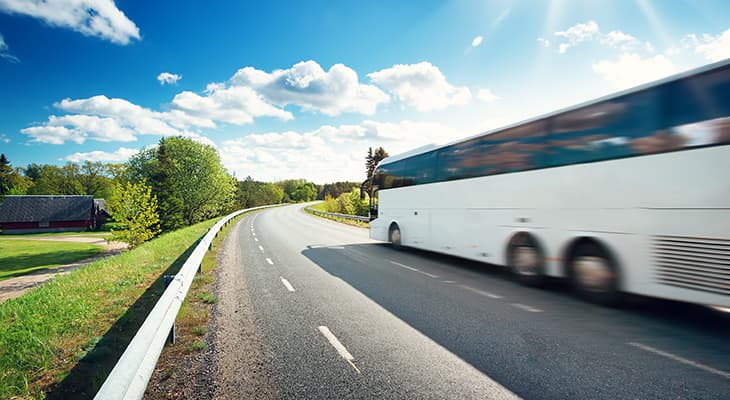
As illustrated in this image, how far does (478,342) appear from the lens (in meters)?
4.36

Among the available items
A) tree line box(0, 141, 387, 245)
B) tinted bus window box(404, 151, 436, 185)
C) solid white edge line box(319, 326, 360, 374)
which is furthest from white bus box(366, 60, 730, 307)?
tree line box(0, 141, 387, 245)

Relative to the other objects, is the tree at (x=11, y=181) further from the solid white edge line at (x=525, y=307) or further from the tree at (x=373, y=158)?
the solid white edge line at (x=525, y=307)

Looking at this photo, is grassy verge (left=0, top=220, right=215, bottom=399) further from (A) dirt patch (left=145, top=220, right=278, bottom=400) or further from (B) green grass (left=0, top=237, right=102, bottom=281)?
(B) green grass (left=0, top=237, right=102, bottom=281)

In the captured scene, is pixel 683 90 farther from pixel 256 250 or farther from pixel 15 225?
pixel 15 225

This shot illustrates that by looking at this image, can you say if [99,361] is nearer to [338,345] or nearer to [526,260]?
[338,345]

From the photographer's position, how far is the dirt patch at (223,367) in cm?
325

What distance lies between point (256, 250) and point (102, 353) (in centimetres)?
962

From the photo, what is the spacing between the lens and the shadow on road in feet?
10.9

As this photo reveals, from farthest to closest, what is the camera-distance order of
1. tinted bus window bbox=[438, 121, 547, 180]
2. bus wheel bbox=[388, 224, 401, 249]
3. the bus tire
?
1. bus wheel bbox=[388, 224, 401, 249]
2. tinted bus window bbox=[438, 121, 547, 180]
3. the bus tire

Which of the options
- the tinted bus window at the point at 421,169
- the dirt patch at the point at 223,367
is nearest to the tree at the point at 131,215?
the tinted bus window at the point at 421,169

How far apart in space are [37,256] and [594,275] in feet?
161

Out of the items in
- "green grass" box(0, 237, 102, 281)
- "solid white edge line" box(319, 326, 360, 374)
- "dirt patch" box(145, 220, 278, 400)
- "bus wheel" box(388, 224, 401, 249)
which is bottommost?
"green grass" box(0, 237, 102, 281)

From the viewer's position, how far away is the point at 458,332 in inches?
185

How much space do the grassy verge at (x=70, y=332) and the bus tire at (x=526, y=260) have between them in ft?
23.9
